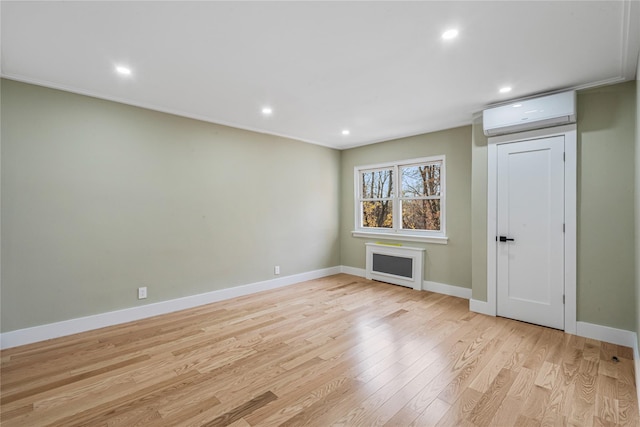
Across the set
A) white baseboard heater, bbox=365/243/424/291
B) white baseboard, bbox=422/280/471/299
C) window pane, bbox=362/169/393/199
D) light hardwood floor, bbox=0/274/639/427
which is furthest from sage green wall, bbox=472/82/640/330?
window pane, bbox=362/169/393/199

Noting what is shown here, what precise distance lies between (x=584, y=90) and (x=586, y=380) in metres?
2.76

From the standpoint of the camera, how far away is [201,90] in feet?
10.3

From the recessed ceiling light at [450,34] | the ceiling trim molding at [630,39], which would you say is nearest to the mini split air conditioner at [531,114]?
the ceiling trim molding at [630,39]

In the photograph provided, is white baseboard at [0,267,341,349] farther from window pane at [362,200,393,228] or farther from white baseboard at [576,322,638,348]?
white baseboard at [576,322,638,348]

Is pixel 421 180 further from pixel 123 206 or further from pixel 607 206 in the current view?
pixel 123 206

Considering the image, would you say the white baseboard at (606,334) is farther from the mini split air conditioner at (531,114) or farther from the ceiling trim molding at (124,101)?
the ceiling trim molding at (124,101)

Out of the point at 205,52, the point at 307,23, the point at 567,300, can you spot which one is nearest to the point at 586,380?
the point at 567,300

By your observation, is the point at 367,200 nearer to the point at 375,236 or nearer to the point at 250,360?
the point at 375,236

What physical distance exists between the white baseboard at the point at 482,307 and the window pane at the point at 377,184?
231 cm

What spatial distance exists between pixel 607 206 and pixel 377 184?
3266mm

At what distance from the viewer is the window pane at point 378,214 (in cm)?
547

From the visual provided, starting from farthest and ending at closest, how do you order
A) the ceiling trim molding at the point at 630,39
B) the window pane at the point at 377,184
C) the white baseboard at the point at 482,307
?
the window pane at the point at 377,184
the white baseboard at the point at 482,307
the ceiling trim molding at the point at 630,39

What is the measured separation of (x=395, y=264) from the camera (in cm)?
505

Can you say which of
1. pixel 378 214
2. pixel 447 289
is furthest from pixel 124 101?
pixel 447 289
